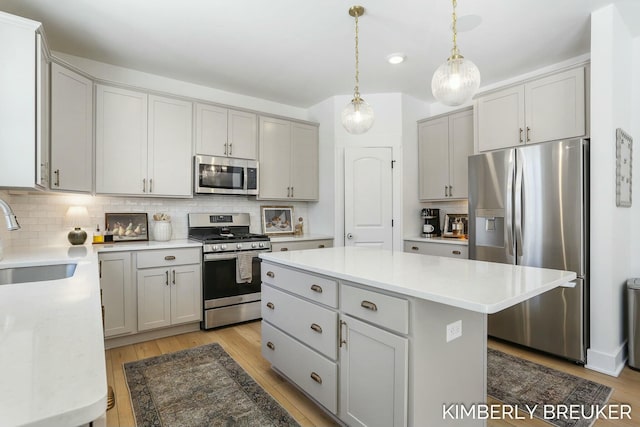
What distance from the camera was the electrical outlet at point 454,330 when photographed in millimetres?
1580

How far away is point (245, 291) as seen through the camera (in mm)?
3662

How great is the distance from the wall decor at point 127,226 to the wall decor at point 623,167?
171 inches

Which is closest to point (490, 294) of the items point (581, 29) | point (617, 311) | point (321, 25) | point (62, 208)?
point (617, 311)

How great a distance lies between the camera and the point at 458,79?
1.75 metres

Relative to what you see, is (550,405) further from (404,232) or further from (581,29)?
(581,29)

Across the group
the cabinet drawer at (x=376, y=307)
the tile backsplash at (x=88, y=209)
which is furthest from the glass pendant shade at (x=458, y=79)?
the tile backsplash at (x=88, y=209)

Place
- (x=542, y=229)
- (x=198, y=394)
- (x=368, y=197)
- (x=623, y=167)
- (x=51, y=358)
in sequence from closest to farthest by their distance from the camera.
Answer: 1. (x=51, y=358)
2. (x=198, y=394)
3. (x=623, y=167)
4. (x=542, y=229)
5. (x=368, y=197)

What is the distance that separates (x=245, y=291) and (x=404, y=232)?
2.09 meters

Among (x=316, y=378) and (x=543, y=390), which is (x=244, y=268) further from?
(x=543, y=390)

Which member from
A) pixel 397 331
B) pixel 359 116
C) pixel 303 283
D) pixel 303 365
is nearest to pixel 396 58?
pixel 359 116

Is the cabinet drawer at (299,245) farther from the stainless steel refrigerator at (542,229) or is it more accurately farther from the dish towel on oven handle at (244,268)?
the stainless steel refrigerator at (542,229)

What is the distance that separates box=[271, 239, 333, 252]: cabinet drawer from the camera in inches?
155

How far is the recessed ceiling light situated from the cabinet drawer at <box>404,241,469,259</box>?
202 cm

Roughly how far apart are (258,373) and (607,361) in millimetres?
2652
